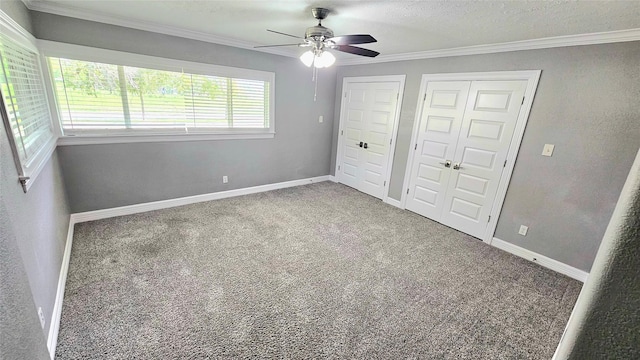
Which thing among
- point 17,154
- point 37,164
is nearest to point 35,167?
point 37,164

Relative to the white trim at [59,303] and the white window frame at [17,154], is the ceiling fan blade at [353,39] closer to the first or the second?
the white window frame at [17,154]

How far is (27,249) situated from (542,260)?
14.4 ft

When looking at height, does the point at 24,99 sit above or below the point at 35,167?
above

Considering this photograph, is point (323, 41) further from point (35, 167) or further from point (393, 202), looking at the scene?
point (393, 202)

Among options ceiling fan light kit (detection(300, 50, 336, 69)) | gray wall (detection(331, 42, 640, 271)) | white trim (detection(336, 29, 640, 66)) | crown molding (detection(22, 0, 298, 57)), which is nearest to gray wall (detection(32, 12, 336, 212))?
crown molding (detection(22, 0, 298, 57))

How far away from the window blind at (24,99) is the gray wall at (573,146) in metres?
4.16

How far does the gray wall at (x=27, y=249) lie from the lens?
2.73 feet

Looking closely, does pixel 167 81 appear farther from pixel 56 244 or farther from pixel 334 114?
pixel 334 114

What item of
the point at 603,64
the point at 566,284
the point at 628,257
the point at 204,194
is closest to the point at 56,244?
the point at 204,194

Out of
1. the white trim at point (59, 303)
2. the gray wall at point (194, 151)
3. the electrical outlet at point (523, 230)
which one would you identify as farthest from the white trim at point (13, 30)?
the electrical outlet at point (523, 230)

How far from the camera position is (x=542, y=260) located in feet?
9.57

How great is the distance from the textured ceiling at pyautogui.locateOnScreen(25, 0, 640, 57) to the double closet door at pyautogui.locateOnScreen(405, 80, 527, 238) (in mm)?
597

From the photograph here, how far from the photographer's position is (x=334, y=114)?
5.15 metres

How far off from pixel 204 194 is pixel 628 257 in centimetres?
428
